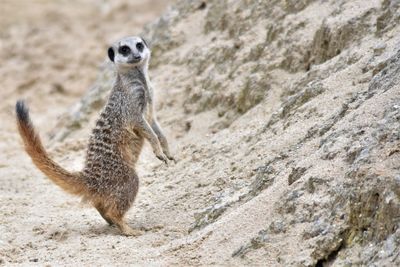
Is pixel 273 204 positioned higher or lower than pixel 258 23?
higher

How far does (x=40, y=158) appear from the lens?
5.13m

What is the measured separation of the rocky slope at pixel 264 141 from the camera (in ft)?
12.3

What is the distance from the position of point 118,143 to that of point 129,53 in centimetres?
68

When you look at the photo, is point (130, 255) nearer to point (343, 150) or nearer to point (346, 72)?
Result: point (343, 150)

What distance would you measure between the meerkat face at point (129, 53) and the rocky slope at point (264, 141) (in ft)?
2.61

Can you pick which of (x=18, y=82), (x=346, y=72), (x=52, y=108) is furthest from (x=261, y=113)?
(x=18, y=82)

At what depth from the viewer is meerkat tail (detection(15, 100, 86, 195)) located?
5027 mm

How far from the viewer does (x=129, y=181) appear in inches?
206

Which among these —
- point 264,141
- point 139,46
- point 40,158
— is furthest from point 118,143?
point 264,141

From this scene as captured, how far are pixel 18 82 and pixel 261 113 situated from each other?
5465mm

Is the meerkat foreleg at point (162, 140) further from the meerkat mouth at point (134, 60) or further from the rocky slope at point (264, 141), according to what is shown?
the meerkat mouth at point (134, 60)

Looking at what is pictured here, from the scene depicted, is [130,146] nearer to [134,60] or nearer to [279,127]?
[134,60]

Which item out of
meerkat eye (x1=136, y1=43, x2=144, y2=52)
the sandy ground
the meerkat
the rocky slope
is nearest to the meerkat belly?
the meerkat

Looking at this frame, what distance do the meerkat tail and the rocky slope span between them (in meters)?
0.27
